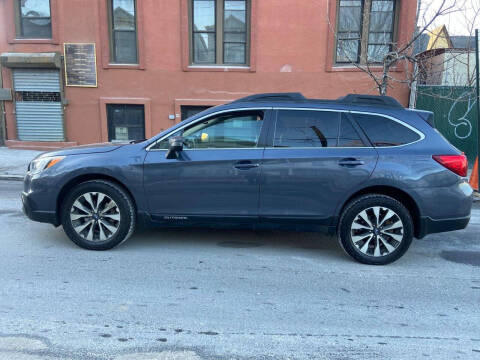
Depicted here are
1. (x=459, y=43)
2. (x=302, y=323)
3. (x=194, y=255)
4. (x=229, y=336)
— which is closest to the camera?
(x=229, y=336)

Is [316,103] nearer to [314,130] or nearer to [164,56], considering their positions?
[314,130]

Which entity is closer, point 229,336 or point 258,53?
point 229,336

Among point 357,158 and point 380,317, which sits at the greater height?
point 357,158

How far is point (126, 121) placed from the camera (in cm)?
1259

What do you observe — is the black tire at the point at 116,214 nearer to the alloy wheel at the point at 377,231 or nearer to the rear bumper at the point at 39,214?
the rear bumper at the point at 39,214

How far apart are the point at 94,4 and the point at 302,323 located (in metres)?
12.4

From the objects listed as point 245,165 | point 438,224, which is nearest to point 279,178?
point 245,165

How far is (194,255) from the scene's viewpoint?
14.2ft

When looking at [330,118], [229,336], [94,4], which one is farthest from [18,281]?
[94,4]

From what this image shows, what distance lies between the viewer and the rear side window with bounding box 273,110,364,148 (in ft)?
13.6

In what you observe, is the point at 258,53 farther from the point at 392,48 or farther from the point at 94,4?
the point at 94,4

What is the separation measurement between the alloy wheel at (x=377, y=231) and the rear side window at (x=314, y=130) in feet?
2.65

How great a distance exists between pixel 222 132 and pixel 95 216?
1.80 meters

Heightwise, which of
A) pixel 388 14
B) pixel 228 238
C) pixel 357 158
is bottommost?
pixel 228 238
